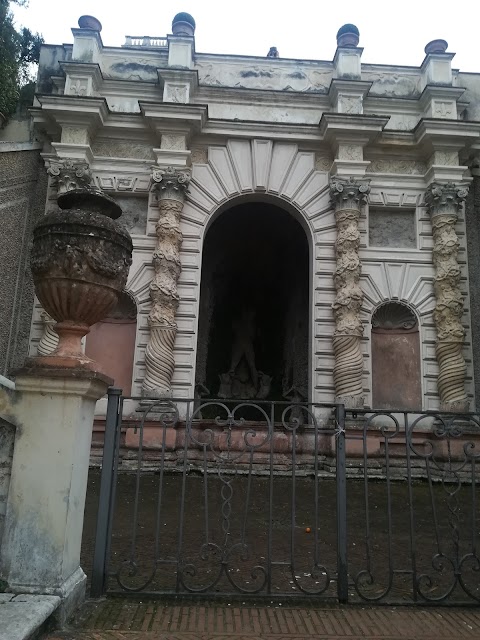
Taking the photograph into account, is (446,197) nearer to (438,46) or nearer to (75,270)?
(438,46)

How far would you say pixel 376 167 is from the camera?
14.5 metres

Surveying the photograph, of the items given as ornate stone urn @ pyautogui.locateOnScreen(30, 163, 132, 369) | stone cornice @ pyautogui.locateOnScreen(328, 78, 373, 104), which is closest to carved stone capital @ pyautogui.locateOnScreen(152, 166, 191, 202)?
stone cornice @ pyautogui.locateOnScreen(328, 78, 373, 104)

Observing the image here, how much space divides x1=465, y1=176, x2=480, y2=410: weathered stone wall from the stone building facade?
0.23 ft

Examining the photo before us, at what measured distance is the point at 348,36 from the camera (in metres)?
14.8

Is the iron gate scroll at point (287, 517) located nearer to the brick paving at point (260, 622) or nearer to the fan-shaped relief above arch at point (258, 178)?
the brick paving at point (260, 622)

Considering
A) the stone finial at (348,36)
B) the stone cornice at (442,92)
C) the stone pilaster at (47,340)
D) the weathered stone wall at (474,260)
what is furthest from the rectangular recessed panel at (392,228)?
the stone pilaster at (47,340)

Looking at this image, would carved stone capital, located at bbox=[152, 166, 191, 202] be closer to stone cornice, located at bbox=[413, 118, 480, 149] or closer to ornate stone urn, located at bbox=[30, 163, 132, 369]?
stone cornice, located at bbox=[413, 118, 480, 149]

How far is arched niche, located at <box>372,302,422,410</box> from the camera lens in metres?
13.4

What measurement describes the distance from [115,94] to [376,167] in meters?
7.60

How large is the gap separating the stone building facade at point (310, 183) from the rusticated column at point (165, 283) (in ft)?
0.12

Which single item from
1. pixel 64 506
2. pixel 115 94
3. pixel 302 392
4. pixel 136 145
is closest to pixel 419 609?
pixel 64 506

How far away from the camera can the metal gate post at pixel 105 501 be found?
175 inches

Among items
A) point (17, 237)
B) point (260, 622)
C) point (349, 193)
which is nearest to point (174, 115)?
point (349, 193)

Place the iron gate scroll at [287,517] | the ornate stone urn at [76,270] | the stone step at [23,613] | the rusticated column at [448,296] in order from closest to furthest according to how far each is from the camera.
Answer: the stone step at [23,613]
the ornate stone urn at [76,270]
the iron gate scroll at [287,517]
the rusticated column at [448,296]
